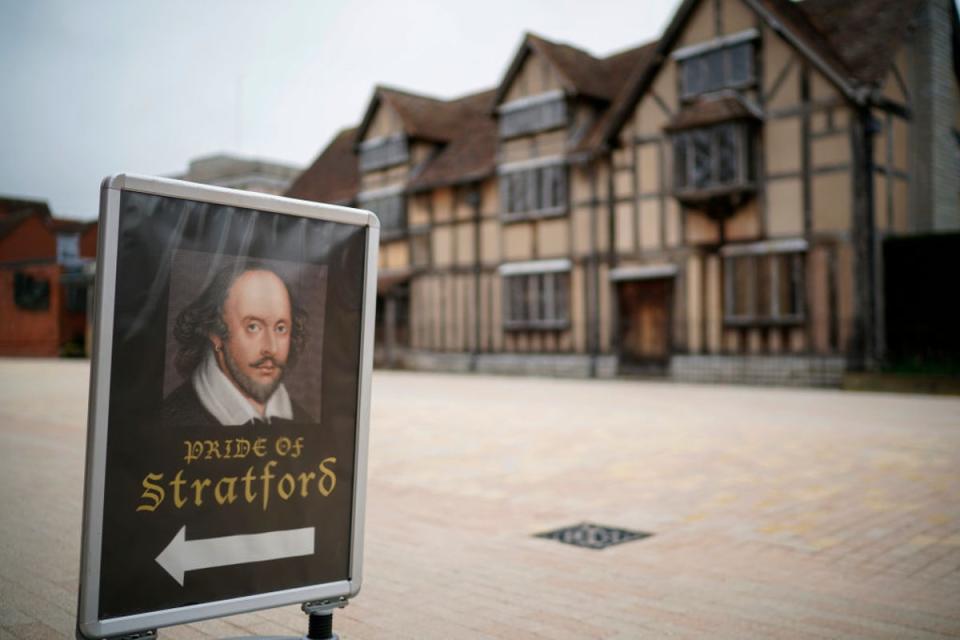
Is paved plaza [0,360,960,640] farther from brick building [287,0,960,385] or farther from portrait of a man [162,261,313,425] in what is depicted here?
brick building [287,0,960,385]

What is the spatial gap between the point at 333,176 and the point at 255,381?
102 feet

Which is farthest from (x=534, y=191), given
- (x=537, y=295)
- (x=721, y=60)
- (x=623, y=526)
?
(x=623, y=526)

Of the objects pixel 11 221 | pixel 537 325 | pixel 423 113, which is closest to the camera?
pixel 537 325

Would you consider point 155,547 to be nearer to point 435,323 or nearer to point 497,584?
point 497,584

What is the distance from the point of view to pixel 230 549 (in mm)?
2637

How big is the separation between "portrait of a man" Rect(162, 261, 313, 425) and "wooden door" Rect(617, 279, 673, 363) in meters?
18.3

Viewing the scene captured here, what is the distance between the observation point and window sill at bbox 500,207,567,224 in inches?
886

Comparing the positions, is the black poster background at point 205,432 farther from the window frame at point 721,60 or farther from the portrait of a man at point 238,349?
the window frame at point 721,60

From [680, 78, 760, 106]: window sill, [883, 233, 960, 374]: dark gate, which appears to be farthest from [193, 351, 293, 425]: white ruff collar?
[680, 78, 760, 106]: window sill

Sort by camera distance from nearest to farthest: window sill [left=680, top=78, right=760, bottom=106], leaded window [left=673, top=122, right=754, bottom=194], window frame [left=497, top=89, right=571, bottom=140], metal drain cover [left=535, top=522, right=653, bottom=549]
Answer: metal drain cover [left=535, top=522, right=653, bottom=549]
leaded window [left=673, top=122, right=754, bottom=194]
window sill [left=680, top=78, right=760, bottom=106]
window frame [left=497, top=89, right=571, bottom=140]

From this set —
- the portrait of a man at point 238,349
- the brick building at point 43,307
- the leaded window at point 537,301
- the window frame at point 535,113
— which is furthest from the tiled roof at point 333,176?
the portrait of a man at point 238,349

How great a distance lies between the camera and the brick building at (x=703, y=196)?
58.1ft

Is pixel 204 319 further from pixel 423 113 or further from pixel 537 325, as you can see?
pixel 423 113

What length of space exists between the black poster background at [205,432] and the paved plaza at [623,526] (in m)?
0.78
